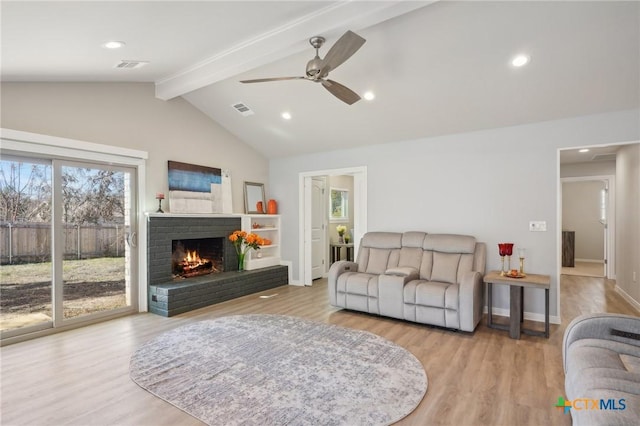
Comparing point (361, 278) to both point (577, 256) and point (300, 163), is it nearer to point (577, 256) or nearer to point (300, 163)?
point (300, 163)

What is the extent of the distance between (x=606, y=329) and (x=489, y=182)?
2.69 m

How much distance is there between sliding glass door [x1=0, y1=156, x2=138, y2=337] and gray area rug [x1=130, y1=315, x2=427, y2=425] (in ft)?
4.40

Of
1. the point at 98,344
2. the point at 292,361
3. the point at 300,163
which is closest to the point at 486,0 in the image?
the point at 292,361

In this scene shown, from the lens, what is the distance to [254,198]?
258 inches

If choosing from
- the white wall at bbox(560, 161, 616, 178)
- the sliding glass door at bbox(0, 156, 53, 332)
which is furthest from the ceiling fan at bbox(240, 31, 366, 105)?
the white wall at bbox(560, 161, 616, 178)

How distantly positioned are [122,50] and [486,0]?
3.29 metres

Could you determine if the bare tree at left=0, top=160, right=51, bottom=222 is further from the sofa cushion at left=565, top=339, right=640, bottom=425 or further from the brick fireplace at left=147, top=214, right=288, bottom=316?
the sofa cushion at left=565, top=339, right=640, bottom=425

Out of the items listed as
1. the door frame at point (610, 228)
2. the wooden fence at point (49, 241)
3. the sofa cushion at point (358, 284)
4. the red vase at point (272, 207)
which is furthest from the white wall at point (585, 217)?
the wooden fence at point (49, 241)

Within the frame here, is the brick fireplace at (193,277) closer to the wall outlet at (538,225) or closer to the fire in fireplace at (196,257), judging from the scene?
the fire in fireplace at (196,257)

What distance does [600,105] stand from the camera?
3.78m

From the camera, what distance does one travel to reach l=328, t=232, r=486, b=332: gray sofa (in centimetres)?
380

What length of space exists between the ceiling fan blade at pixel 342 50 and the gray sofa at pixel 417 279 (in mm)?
2598

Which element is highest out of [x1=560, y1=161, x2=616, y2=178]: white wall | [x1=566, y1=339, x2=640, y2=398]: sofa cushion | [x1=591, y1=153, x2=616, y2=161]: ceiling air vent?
[x1=591, y1=153, x2=616, y2=161]: ceiling air vent

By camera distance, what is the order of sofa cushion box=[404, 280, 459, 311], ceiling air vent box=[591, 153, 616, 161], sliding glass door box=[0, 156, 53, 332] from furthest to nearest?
ceiling air vent box=[591, 153, 616, 161] → sofa cushion box=[404, 280, 459, 311] → sliding glass door box=[0, 156, 53, 332]
